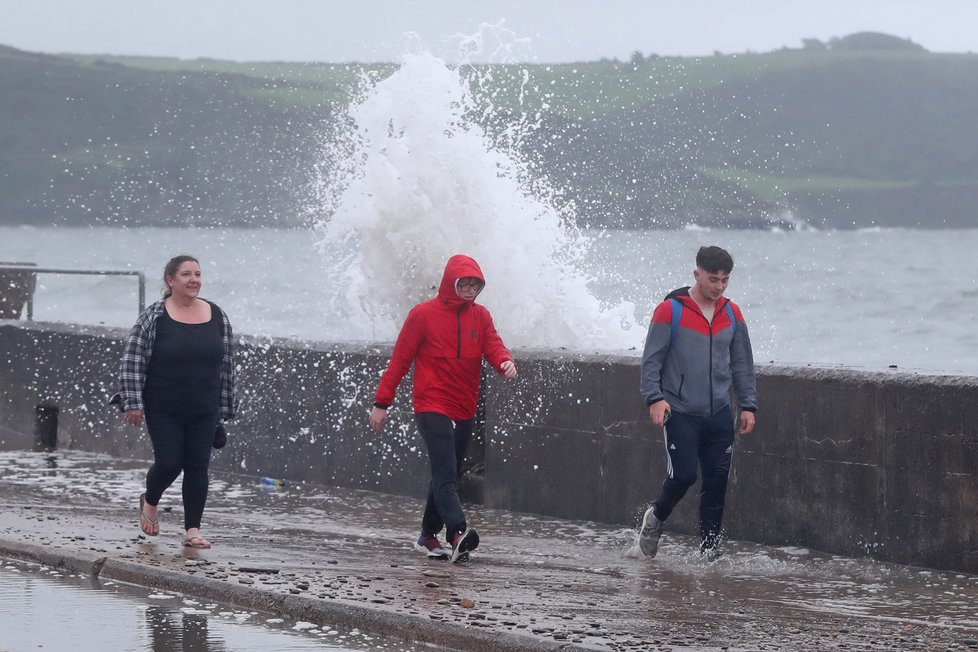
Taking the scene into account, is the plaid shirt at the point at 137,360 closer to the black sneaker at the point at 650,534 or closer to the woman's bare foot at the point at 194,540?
the woman's bare foot at the point at 194,540

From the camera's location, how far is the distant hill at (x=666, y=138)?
379 ft

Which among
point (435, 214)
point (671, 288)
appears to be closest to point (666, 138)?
point (671, 288)

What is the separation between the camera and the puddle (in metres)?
6.56

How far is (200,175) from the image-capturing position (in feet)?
396

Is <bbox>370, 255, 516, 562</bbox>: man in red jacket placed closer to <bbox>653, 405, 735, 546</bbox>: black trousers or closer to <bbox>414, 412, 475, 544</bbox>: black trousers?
<bbox>414, 412, 475, 544</bbox>: black trousers

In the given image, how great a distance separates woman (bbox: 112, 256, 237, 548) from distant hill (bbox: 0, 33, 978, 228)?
96.0 meters

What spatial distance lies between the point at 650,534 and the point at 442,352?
4.83 ft

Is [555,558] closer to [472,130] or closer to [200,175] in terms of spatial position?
[472,130]

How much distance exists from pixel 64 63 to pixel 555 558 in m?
135

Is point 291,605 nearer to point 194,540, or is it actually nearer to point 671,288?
point 194,540

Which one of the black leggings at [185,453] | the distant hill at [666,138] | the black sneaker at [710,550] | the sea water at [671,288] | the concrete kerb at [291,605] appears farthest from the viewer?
the distant hill at [666,138]

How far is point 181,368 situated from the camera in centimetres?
897

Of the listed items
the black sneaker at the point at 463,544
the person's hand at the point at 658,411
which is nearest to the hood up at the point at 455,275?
the person's hand at the point at 658,411

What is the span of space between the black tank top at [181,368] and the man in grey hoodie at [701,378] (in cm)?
236
